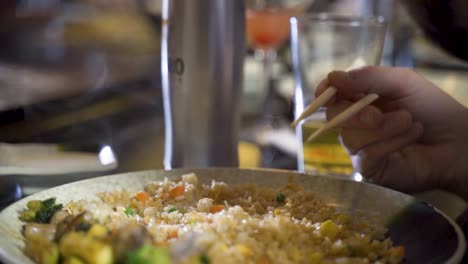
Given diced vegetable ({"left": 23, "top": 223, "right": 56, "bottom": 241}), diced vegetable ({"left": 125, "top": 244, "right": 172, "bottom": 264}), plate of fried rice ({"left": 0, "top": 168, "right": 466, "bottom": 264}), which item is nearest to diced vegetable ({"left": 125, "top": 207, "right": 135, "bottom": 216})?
plate of fried rice ({"left": 0, "top": 168, "right": 466, "bottom": 264})

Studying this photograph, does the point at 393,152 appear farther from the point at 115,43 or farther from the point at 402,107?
the point at 115,43

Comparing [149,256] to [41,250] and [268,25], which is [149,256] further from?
[268,25]

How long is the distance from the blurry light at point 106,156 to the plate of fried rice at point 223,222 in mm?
262

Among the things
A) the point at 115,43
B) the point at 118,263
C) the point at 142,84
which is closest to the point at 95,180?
the point at 118,263

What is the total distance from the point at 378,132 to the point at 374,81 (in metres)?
0.07

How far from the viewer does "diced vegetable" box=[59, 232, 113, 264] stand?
0.43 metres

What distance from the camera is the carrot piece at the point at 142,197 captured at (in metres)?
0.69

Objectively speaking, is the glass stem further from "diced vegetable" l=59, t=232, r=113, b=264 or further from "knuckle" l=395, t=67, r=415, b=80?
"diced vegetable" l=59, t=232, r=113, b=264

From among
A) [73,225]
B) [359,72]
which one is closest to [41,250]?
[73,225]

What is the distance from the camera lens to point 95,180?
68cm

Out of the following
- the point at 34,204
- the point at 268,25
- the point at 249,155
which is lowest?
the point at 249,155

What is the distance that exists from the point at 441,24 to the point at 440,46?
0.08 metres

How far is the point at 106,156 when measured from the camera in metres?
1.01

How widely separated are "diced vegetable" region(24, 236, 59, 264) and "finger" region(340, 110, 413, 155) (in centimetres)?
50
